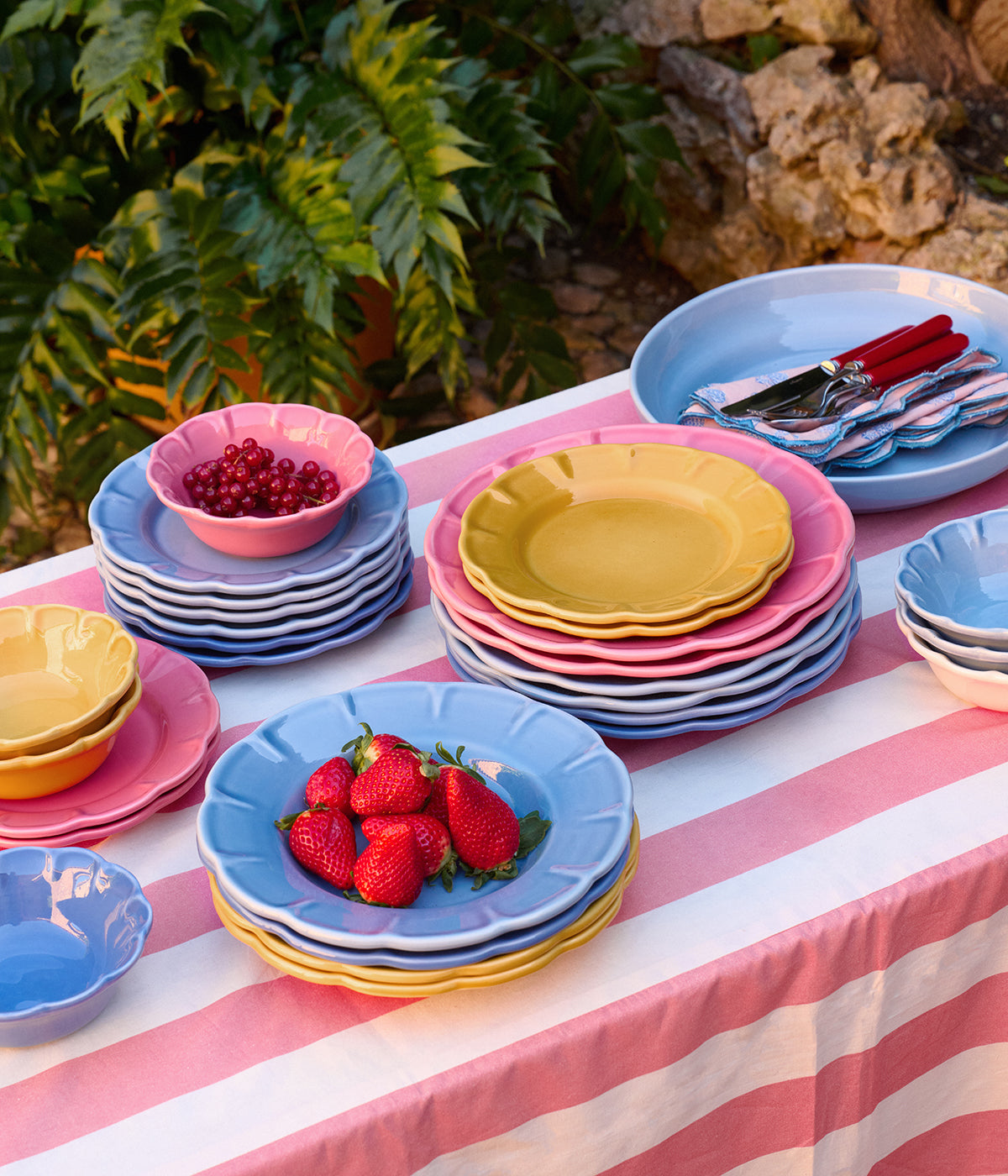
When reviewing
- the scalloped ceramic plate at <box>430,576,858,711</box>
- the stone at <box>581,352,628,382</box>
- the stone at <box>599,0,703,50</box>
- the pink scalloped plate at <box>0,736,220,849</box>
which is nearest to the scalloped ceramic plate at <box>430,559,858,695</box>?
the scalloped ceramic plate at <box>430,576,858,711</box>

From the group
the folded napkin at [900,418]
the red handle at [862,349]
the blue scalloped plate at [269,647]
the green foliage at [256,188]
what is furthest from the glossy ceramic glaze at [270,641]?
the green foliage at [256,188]

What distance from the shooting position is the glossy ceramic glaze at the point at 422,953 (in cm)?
72

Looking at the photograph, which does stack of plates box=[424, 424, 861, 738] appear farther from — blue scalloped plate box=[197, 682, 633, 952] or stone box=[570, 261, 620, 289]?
stone box=[570, 261, 620, 289]

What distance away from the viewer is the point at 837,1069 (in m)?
0.91

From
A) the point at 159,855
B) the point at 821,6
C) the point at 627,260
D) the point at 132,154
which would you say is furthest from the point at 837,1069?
the point at 627,260

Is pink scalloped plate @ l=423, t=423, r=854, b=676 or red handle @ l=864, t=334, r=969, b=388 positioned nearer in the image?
pink scalloped plate @ l=423, t=423, r=854, b=676

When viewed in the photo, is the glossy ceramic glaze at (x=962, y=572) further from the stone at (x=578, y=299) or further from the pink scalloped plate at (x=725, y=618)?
the stone at (x=578, y=299)

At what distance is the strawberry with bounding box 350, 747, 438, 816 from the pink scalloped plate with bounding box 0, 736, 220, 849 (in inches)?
7.7

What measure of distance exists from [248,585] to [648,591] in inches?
14.2

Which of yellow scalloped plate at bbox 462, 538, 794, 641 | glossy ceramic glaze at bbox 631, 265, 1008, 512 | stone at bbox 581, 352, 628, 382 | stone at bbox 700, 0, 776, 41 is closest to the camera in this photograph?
yellow scalloped plate at bbox 462, 538, 794, 641

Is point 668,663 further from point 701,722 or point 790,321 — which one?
point 790,321

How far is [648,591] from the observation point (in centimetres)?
105

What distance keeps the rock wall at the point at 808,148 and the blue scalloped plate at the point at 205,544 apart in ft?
6.74

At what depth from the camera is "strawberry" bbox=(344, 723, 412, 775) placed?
0.84 meters
